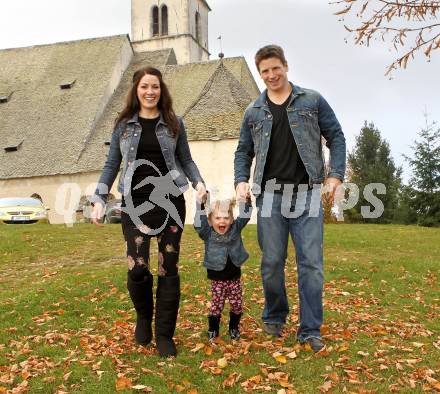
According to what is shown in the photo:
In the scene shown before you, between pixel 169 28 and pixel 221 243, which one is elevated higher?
pixel 169 28

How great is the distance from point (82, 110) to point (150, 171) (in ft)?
103

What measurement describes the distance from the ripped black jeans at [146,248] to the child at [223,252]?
15.4 inches

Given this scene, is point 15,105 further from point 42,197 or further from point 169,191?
point 169,191

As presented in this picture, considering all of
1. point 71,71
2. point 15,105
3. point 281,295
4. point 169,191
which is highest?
point 71,71

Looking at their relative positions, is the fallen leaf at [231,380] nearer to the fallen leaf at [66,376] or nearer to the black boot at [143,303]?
the black boot at [143,303]

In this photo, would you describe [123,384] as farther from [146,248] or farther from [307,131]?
[307,131]

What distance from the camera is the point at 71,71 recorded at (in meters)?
37.6

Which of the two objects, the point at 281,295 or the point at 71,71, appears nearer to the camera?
the point at 281,295

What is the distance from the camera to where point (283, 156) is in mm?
5094

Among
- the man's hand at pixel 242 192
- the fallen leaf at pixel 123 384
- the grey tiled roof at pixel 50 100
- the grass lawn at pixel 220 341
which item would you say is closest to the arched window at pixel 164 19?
the grey tiled roof at pixel 50 100

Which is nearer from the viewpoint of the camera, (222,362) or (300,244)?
(222,362)

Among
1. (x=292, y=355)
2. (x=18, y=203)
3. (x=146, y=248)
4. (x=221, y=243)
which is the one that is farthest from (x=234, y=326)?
(x=18, y=203)

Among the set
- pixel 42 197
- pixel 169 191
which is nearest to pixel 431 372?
pixel 169 191

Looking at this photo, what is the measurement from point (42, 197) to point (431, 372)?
3090cm
